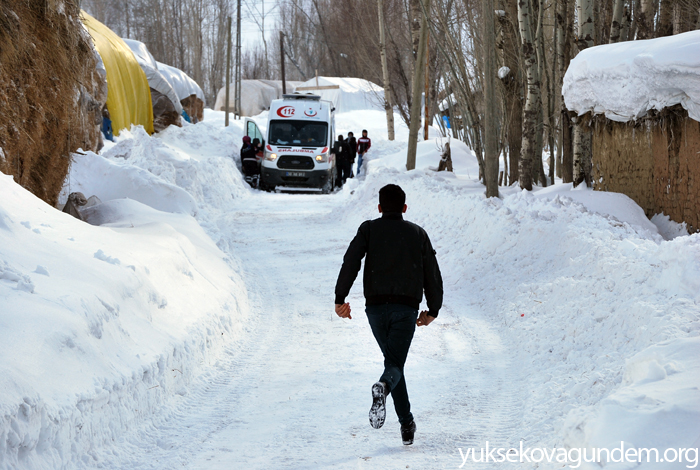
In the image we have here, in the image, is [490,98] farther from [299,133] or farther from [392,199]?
[299,133]

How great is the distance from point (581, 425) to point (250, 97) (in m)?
51.7

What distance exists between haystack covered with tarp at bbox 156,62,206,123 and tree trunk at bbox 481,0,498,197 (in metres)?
22.5

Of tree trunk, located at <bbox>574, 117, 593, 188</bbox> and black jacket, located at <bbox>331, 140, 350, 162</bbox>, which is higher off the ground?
black jacket, located at <bbox>331, 140, 350, 162</bbox>

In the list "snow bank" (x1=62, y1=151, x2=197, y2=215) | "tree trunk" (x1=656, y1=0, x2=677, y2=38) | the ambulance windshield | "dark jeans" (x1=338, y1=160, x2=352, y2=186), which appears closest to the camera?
"snow bank" (x1=62, y1=151, x2=197, y2=215)

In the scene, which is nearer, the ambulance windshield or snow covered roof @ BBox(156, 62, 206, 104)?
the ambulance windshield

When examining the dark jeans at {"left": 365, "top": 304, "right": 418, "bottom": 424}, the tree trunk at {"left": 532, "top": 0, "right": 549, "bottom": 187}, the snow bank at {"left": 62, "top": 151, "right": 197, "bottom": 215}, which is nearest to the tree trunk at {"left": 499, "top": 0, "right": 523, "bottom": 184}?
the tree trunk at {"left": 532, "top": 0, "right": 549, "bottom": 187}

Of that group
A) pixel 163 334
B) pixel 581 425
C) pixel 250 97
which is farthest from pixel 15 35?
pixel 250 97

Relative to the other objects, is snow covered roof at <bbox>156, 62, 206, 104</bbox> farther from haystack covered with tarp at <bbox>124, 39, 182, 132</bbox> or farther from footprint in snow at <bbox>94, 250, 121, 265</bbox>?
footprint in snow at <bbox>94, 250, 121, 265</bbox>

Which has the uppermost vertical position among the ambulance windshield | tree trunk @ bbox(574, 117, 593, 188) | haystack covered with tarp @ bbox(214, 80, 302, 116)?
haystack covered with tarp @ bbox(214, 80, 302, 116)

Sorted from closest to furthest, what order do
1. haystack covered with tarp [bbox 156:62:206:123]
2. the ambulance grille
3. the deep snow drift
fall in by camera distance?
the deep snow drift → the ambulance grille → haystack covered with tarp [bbox 156:62:206:123]

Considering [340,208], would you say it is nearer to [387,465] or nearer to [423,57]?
[423,57]

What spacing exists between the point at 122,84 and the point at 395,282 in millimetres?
20052

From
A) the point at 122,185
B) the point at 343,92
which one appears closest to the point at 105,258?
the point at 122,185

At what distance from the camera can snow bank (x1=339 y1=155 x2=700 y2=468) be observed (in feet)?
11.5
